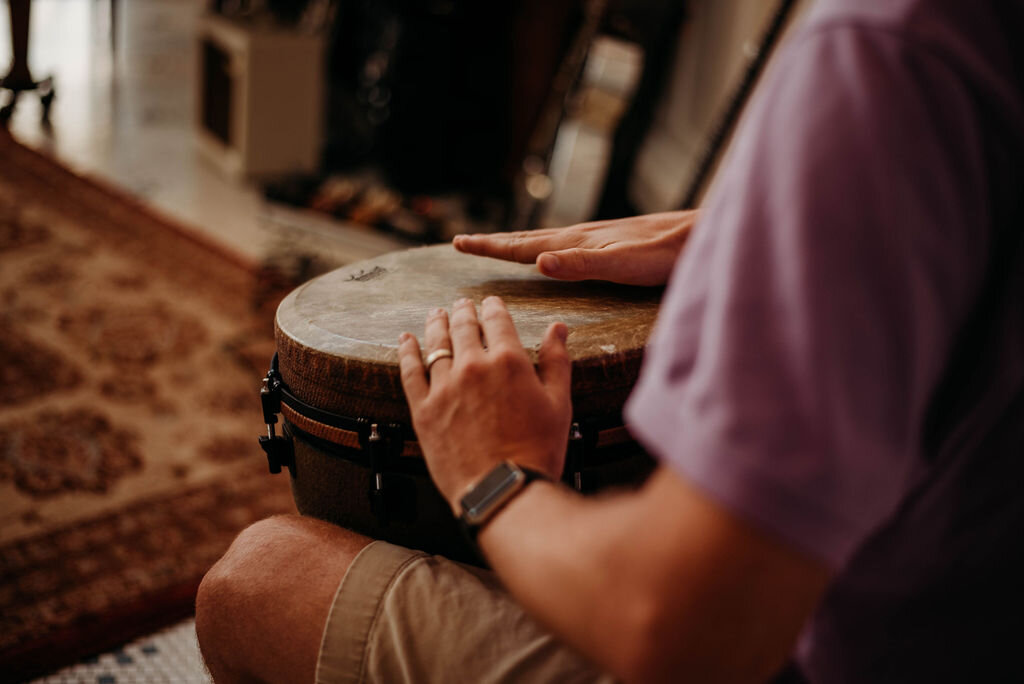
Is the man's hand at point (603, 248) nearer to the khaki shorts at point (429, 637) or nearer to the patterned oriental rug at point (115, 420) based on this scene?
the khaki shorts at point (429, 637)

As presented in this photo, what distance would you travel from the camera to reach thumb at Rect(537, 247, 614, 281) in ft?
3.41

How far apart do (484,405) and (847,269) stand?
1.12 ft

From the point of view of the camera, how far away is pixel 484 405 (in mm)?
731

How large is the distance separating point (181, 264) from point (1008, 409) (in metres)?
2.74

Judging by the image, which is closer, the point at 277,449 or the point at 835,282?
the point at 835,282

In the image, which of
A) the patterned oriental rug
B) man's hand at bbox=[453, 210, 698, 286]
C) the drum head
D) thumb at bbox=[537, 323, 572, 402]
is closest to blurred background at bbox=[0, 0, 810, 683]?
the patterned oriental rug

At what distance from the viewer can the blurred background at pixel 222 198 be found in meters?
1.70

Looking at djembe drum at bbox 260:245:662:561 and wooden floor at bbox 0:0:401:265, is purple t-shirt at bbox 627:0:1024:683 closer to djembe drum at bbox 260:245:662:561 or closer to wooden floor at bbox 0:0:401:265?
djembe drum at bbox 260:245:662:561

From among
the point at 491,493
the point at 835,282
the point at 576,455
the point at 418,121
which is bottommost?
the point at 418,121

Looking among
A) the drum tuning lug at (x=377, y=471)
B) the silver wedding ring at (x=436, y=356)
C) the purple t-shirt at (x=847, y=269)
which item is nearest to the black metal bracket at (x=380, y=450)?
the drum tuning lug at (x=377, y=471)

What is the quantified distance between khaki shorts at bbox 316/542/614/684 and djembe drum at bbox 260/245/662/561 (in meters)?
0.11

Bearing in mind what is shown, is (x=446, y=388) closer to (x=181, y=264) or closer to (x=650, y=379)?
(x=650, y=379)

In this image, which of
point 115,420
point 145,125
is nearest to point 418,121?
point 145,125

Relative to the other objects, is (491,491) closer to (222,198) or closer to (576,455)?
(576,455)
